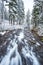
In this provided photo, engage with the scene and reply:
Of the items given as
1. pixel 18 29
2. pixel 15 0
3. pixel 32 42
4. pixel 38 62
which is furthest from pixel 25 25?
pixel 38 62

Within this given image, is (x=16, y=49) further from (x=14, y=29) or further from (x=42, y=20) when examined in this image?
(x=42, y=20)

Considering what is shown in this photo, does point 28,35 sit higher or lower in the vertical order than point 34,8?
lower

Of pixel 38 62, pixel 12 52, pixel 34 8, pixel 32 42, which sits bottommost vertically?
pixel 38 62

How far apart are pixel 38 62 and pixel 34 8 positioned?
957 millimetres

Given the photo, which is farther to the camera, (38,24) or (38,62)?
(38,24)

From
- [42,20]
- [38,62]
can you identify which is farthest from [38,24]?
[38,62]

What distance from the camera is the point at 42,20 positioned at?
8.63 feet

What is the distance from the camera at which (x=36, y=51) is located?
248 centimetres

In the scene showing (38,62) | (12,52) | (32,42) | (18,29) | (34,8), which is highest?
(34,8)

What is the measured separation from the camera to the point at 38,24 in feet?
8.59

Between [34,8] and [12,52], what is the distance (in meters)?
0.88

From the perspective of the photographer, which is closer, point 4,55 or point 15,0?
point 4,55

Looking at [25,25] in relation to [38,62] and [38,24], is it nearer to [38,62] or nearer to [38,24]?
[38,24]

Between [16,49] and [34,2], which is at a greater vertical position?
[34,2]
